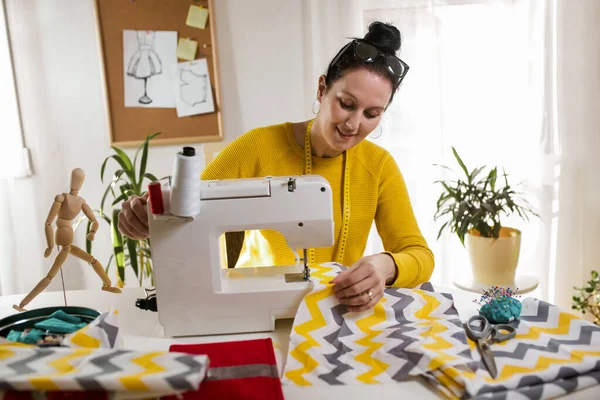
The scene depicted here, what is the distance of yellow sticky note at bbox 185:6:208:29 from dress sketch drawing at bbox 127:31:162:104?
0.22 metres

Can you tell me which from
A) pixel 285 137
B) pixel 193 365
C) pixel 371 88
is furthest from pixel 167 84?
pixel 193 365

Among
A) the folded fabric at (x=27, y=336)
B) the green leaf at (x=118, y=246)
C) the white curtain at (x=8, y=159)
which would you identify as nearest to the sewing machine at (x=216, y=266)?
the folded fabric at (x=27, y=336)

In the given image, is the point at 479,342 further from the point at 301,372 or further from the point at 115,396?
the point at 115,396

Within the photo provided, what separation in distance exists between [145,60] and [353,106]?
5.86 feet

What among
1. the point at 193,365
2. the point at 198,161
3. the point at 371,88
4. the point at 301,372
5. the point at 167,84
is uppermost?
the point at 167,84

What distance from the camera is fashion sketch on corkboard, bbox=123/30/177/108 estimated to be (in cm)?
278

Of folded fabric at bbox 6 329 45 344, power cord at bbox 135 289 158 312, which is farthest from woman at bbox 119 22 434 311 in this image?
folded fabric at bbox 6 329 45 344

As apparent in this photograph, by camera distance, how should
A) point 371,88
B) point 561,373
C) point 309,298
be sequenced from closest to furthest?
1. point 561,373
2. point 309,298
3. point 371,88

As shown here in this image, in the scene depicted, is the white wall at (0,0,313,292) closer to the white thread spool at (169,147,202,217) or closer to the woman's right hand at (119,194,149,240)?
the woman's right hand at (119,194,149,240)

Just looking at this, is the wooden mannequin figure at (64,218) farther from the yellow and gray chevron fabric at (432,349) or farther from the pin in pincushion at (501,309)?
the pin in pincushion at (501,309)

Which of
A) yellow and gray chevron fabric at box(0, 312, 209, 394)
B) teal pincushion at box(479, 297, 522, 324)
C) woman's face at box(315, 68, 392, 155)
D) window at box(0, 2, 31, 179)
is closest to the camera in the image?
yellow and gray chevron fabric at box(0, 312, 209, 394)

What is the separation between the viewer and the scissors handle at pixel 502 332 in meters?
0.97

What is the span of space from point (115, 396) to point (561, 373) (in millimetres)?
709

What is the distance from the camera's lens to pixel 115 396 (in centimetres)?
72
